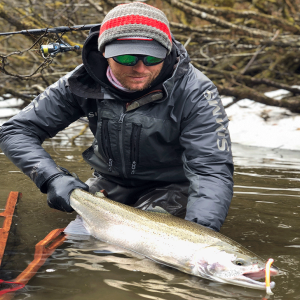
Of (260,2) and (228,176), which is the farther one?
(260,2)

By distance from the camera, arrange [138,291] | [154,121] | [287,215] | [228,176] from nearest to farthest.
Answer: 1. [138,291]
2. [228,176]
3. [154,121]
4. [287,215]

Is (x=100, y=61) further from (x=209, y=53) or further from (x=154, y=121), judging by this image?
(x=209, y=53)

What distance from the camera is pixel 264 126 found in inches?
339

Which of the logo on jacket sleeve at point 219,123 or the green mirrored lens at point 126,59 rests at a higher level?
the green mirrored lens at point 126,59

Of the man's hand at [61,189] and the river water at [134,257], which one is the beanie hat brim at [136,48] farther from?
the river water at [134,257]

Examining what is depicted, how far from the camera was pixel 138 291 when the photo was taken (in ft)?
7.77

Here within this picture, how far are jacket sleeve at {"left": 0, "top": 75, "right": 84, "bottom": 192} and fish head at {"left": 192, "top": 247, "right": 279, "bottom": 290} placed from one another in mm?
1600

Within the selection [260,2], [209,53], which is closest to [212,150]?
[260,2]

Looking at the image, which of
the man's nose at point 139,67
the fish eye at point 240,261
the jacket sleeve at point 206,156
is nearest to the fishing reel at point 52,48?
the man's nose at point 139,67

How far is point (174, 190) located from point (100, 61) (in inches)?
47.7

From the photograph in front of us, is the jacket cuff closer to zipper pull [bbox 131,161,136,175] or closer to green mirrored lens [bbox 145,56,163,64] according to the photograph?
zipper pull [bbox 131,161,136,175]

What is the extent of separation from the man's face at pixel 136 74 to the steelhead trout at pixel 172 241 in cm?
85

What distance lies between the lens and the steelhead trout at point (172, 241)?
2326mm

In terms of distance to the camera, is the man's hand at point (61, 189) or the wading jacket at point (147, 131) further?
the man's hand at point (61, 189)
